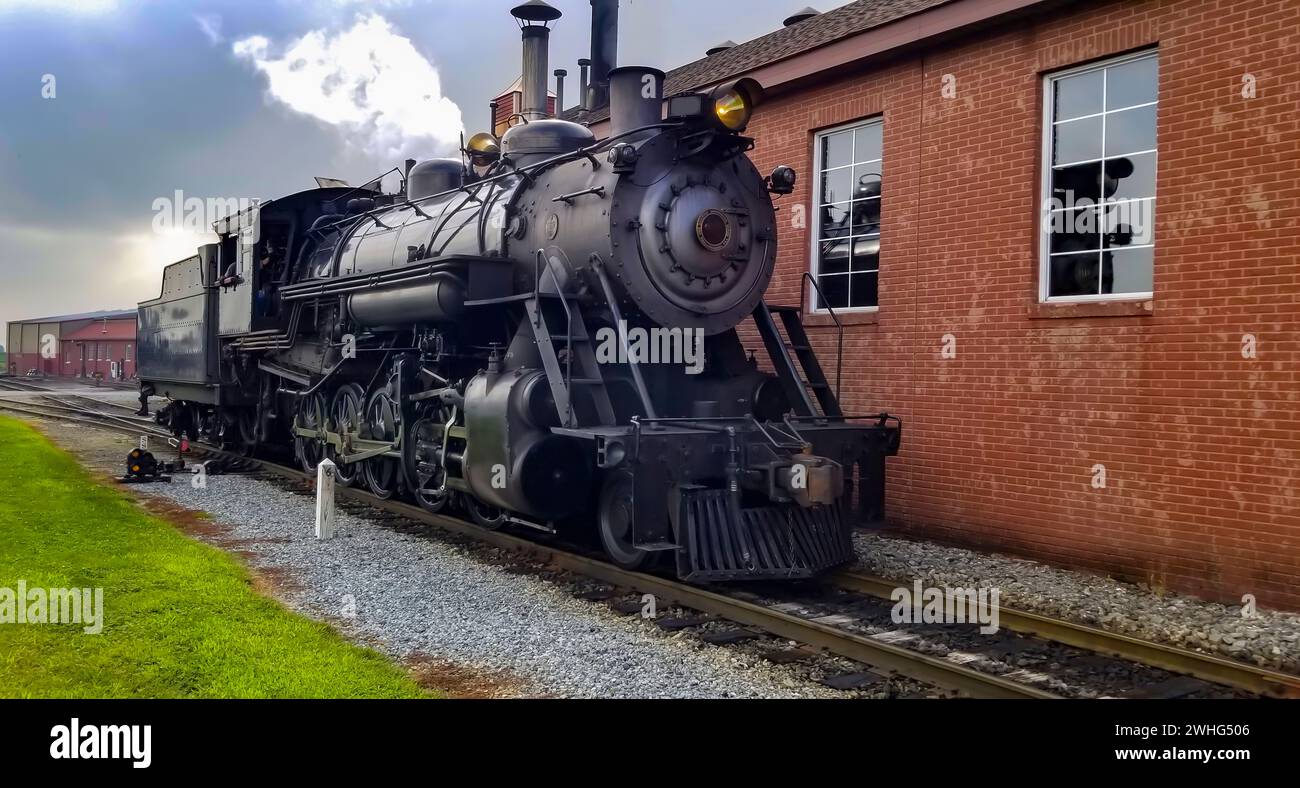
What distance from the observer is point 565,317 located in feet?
26.4

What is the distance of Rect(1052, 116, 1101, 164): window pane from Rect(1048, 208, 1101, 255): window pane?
1.51 feet

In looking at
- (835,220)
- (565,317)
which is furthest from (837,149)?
(565,317)

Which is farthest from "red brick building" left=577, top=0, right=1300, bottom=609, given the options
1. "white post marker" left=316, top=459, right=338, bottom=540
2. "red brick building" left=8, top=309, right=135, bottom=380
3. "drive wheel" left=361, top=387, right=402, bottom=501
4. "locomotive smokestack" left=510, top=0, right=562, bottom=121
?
"red brick building" left=8, top=309, right=135, bottom=380

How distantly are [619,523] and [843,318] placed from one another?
13.4ft

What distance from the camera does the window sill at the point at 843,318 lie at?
1011cm

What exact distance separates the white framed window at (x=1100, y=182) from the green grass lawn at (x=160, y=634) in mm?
6381

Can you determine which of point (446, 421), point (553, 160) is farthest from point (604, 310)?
point (446, 421)

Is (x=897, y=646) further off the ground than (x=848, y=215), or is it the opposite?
(x=848, y=215)

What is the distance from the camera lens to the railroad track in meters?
4.97

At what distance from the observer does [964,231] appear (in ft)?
30.0

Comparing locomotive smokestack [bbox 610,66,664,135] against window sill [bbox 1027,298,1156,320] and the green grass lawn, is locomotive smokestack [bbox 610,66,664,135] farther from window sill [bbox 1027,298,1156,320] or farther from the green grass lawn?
the green grass lawn

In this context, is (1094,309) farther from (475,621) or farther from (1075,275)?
(475,621)

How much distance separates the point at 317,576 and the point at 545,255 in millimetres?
3129
